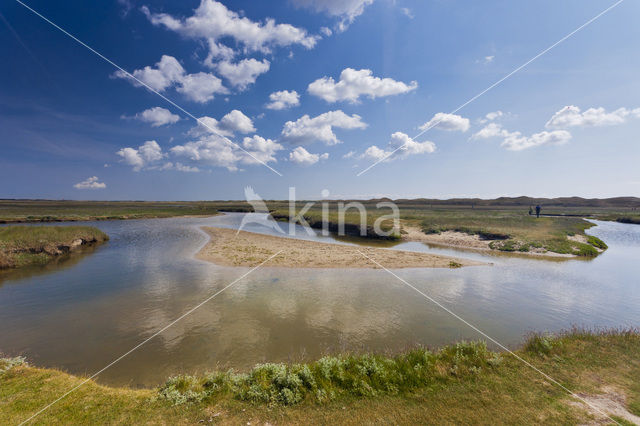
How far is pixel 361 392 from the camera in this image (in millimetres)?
7441

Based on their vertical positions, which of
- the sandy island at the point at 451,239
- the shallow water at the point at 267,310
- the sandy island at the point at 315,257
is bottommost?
the shallow water at the point at 267,310

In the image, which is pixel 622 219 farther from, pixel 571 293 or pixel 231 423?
pixel 231 423

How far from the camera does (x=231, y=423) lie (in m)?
6.23

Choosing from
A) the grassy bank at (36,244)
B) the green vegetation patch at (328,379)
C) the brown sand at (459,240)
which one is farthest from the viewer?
the brown sand at (459,240)

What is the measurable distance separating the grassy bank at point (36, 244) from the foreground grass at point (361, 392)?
2386 centimetres

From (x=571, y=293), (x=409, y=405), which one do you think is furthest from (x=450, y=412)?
(x=571, y=293)

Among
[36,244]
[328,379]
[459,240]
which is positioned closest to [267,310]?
[328,379]

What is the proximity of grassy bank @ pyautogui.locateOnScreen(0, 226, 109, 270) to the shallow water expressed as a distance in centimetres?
377

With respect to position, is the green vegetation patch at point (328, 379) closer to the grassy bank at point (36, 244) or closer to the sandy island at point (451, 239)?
the grassy bank at point (36, 244)

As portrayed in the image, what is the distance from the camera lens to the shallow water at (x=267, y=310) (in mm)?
10758

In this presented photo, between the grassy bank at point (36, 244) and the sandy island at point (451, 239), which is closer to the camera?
the grassy bank at point (36, 244)

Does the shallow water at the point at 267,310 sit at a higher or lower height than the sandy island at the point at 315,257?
lower

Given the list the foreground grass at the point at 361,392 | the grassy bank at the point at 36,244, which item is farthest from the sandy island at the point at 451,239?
the grassy bank at the point at 36,244

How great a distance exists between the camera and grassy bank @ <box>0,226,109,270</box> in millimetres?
23486
